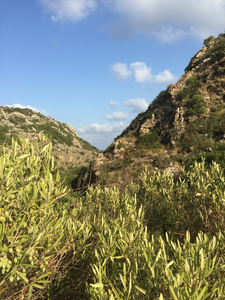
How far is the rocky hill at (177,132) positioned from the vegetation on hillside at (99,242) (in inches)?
315

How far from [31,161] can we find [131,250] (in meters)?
1.93

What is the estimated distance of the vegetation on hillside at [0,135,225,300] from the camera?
1.97 metres

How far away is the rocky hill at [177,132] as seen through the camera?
15055mm

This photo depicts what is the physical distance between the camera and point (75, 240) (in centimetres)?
348

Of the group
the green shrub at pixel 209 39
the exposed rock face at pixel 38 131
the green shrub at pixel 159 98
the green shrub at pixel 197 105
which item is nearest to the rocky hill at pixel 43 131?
the exposed rock face at pixel 38 131

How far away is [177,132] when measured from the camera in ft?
59.1

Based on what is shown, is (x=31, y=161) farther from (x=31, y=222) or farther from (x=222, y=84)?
(x=222, y=84)

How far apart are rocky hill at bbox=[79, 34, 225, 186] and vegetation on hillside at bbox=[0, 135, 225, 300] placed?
801cm

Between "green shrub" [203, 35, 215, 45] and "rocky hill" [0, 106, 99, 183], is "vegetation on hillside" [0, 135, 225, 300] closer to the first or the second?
"rocky hill" [0, 106, 99, 183]

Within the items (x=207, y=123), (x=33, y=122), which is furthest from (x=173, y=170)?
(x=33, y=122)

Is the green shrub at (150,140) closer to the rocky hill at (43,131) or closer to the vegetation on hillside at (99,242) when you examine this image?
the vegetation on hillside at (99,242)

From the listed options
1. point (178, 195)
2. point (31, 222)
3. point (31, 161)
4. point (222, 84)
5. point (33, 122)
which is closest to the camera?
point (31, 222)

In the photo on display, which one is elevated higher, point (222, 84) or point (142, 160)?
point (222, 84)

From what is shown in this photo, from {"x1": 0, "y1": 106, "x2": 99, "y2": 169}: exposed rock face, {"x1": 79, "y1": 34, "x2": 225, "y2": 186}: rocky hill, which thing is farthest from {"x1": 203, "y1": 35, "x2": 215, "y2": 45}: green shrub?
{"x1": 0, "y1": 106, "x2": 99, "y2": 169}: exposed rock face
